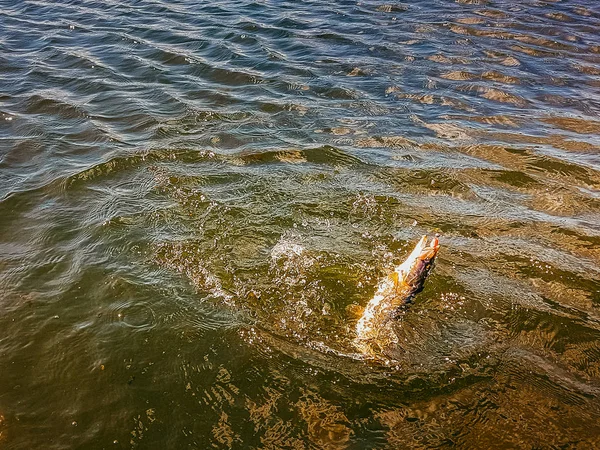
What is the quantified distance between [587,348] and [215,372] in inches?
135

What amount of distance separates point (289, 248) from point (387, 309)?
1.52 metres

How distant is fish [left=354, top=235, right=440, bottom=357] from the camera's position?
3986mm

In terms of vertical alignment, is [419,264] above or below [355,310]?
above

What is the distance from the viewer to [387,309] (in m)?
4.31

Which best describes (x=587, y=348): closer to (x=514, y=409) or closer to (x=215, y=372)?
(x=514, y=409)

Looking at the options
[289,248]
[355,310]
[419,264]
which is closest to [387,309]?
[355,310]

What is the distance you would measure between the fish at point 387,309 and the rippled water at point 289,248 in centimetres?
16


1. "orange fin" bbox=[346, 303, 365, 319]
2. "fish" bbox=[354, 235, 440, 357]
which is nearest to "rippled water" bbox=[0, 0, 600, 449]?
"orange fin" bbox=[346, 303, 365, 319]

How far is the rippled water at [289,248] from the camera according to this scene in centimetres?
369

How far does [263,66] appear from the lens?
34.3 ft

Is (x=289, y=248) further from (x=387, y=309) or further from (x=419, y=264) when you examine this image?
(x=419, y=264)

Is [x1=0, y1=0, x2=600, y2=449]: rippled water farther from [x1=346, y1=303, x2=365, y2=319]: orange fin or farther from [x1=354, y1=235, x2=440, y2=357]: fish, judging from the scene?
[x1=354, y1=235, x2=440, y2=357]: fish

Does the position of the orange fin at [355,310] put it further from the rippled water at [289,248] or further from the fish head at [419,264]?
the fish head at [419,264]

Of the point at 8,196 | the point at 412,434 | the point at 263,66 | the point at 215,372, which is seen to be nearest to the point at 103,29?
the point at 263,66
